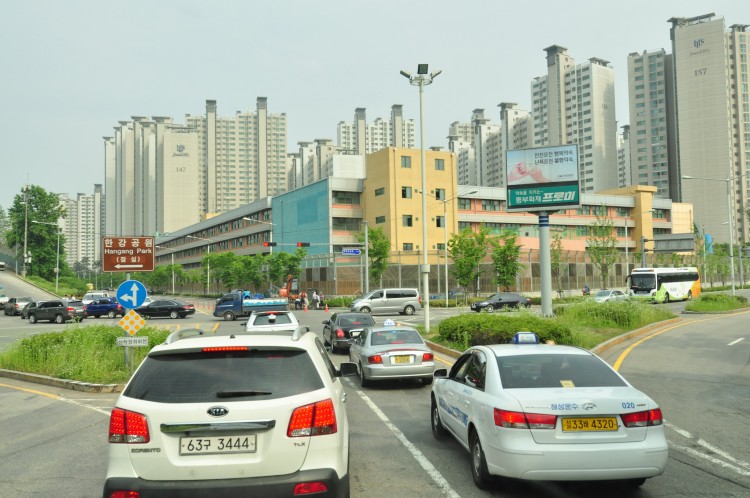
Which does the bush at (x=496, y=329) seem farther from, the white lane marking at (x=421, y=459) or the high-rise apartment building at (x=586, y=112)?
the high-rise apartment building at (x=586, y=112)

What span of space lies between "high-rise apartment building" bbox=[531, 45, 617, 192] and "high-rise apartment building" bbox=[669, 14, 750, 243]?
16983 millimetres

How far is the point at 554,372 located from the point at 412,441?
2723 mm

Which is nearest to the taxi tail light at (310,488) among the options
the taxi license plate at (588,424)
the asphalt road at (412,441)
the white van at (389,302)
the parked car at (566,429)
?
the asphalt road at (412,441)

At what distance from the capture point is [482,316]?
19891 millimetres

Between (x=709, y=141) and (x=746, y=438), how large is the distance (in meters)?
144

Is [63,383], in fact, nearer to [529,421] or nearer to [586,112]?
[529,421]

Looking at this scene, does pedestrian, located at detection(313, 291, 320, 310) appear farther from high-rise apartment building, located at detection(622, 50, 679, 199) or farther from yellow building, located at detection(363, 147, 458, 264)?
high-rise apartment building, located at detection(622, 50, 679, 199)

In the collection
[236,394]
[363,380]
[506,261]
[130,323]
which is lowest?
[363,380]

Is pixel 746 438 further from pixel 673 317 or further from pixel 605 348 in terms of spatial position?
pixel 673 317

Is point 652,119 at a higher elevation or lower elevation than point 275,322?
higher

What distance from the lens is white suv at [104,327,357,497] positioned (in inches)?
161

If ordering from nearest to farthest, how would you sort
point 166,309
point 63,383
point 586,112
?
1. point 63,383
2. point 166,309
3. point 586,112

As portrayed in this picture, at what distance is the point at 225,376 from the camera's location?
14.3 feet

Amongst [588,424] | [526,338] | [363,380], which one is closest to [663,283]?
[363,380]
